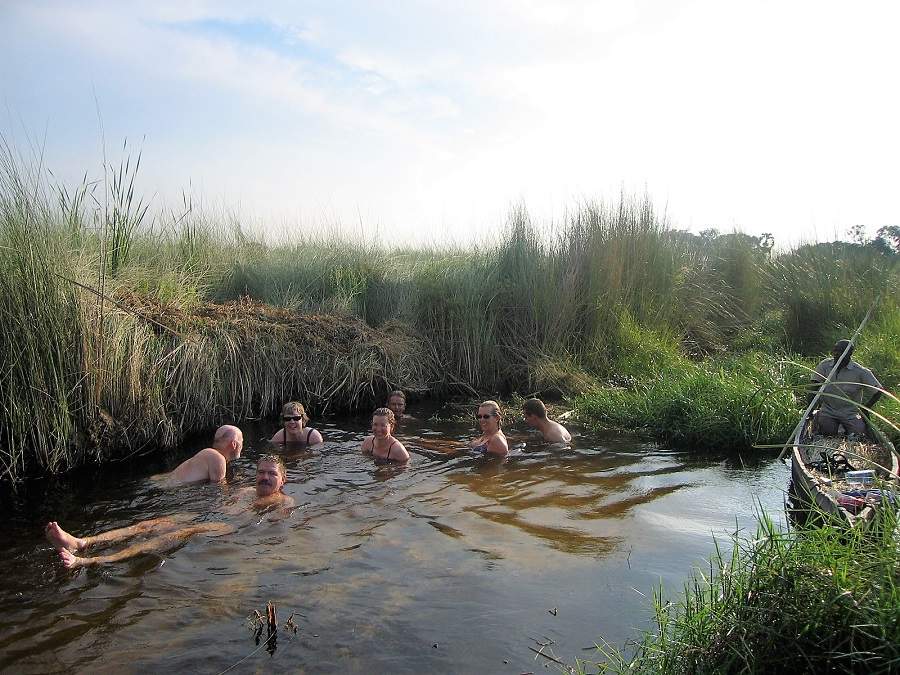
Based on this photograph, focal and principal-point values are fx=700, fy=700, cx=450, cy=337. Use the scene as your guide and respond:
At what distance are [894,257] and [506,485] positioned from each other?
13.4 meters

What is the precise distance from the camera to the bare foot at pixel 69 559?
5160 millimetres

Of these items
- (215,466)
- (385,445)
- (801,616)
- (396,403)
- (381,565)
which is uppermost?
Answer: (801,616)

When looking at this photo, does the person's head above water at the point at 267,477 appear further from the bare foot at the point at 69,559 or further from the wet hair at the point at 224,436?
the bare foot at the point at 69,559

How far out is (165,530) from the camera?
6.27 metres

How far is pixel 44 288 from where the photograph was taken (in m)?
7.38

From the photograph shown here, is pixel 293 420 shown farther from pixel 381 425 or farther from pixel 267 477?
Result: pixel 267 477

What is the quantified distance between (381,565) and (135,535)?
2225mm

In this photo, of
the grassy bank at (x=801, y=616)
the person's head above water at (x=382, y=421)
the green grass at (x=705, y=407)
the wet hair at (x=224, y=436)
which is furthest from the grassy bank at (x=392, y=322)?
the grassy bank at (x=801, y=616)

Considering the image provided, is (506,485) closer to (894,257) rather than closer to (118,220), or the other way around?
(118,220)

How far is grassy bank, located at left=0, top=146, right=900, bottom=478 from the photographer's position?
7.54m

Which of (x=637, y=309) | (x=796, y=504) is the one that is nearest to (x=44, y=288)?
(x=796, y=504)

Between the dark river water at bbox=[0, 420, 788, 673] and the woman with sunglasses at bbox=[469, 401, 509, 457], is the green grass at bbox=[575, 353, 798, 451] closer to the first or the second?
the dark river water at bbox=[0, 420, 788, 673]

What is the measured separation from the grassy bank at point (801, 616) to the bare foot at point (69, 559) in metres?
4.17

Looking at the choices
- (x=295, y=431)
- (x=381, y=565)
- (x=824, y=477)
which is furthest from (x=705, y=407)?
(x=381, y=565)
